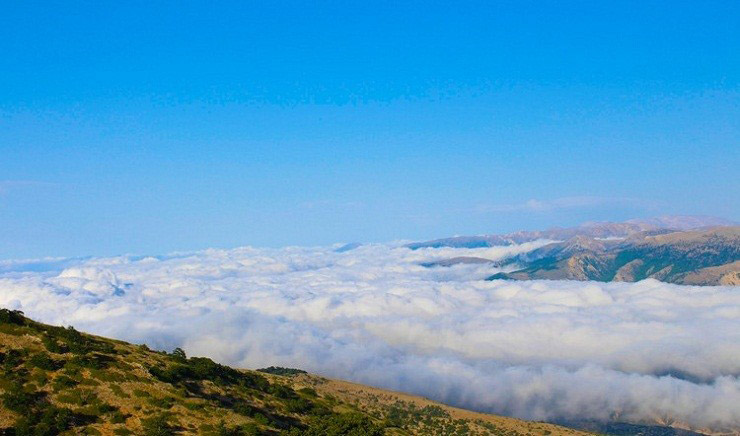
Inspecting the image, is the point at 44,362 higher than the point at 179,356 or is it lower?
higher

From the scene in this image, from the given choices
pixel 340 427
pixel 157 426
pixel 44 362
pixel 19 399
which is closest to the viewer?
pixel 19 399

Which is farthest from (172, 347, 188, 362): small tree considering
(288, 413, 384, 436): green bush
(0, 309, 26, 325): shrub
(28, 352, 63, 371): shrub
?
(28, 352, 63, 371): shrub

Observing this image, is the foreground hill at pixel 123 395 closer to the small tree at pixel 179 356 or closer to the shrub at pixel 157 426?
the shrub at pixel 157 426

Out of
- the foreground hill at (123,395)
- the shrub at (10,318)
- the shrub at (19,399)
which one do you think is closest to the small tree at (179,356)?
the foreground hill at (123,395)

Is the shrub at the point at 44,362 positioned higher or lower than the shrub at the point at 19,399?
higher

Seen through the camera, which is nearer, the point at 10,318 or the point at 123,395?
the point at 123,395

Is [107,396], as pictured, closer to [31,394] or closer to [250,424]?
[31,394]

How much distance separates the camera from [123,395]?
2105 inches

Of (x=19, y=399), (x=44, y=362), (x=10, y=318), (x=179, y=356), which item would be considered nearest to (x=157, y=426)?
(x=19, y=399)

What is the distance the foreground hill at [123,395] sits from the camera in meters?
47.7

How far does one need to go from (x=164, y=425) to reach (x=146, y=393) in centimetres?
531

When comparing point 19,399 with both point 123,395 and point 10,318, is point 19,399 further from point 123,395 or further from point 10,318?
point 10,318

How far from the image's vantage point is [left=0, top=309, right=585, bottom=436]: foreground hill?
4769 cm

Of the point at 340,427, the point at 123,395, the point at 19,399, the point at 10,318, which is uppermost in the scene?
the point at 10,318
